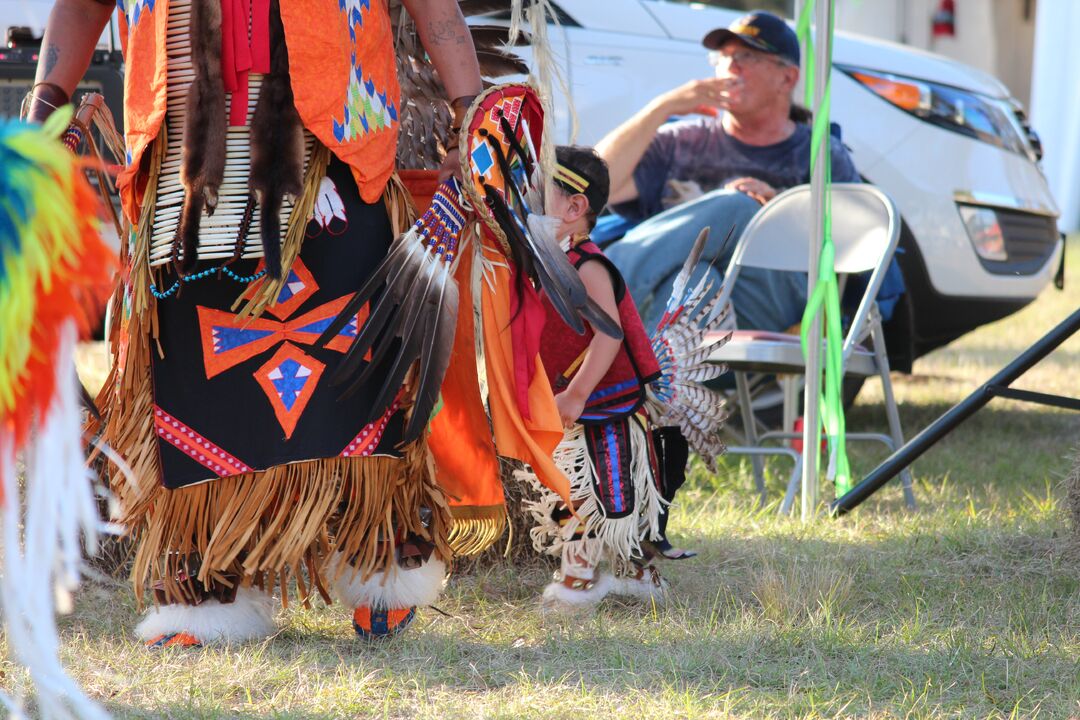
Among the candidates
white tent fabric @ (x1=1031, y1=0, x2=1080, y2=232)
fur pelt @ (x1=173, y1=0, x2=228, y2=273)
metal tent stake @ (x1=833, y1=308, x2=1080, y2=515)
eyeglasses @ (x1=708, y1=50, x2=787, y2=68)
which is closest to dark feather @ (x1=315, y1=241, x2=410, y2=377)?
fur pelt @ (x1=173, y1=0, x2=228, y2=273)

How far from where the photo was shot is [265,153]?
2092mm

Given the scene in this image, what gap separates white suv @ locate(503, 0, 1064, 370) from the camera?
14.7ft

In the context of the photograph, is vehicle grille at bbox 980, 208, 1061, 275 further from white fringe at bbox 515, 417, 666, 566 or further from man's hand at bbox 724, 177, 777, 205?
white fringe at bbox 515, 417, 666, 566

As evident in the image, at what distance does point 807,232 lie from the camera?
393cm

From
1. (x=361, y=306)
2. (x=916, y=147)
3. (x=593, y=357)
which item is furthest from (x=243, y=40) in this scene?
(x=916, y=147)

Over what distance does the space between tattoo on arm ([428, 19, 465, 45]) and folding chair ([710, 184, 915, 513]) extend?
5.12ft

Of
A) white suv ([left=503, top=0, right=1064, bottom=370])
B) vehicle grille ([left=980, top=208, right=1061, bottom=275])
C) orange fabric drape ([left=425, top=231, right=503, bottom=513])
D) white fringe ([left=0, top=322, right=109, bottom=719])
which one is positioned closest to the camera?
white fringe ([left=0, top=322, right=109, bottom=719])

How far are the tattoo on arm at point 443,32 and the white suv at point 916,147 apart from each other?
7.03ft

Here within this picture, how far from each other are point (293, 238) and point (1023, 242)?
3.31 m

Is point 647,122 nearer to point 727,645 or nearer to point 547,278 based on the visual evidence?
point 547,278

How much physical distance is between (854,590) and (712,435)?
0.44 meters

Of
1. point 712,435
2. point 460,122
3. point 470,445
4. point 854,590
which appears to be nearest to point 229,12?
point 460,122

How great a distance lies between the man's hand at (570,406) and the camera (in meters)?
2.50

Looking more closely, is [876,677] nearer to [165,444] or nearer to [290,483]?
[290,483]
